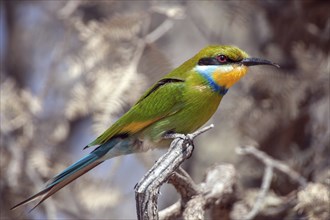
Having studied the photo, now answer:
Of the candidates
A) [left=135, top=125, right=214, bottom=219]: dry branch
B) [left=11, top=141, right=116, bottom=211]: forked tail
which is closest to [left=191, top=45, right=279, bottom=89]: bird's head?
[left=11, top=141, right=116, bottom=211]: forked tail

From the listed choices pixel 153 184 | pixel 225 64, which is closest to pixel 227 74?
pixel 225 64

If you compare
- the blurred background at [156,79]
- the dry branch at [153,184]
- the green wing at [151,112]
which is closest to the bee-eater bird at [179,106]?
the green wing at [151,112]

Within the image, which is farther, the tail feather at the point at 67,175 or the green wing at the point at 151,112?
the green wing at the point at 151,112

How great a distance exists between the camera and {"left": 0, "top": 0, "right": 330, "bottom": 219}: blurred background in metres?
2.70

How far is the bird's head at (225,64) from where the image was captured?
7.08ft

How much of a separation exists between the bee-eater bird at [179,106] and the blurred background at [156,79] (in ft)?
1.06

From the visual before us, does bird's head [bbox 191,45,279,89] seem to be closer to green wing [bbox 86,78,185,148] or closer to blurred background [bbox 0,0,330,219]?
green wing [bbox 86,78,185,148]

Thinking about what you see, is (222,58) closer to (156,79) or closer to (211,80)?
(211,80)

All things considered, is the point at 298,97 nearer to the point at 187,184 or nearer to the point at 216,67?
the point at 216,67

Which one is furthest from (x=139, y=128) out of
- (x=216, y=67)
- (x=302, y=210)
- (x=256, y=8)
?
(x=256, y=8)

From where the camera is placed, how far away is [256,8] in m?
3.08

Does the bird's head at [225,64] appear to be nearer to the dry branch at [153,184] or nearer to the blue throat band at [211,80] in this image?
the blue throat band at [211,80]

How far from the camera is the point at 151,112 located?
219 cm

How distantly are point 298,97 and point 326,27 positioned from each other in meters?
0.35
